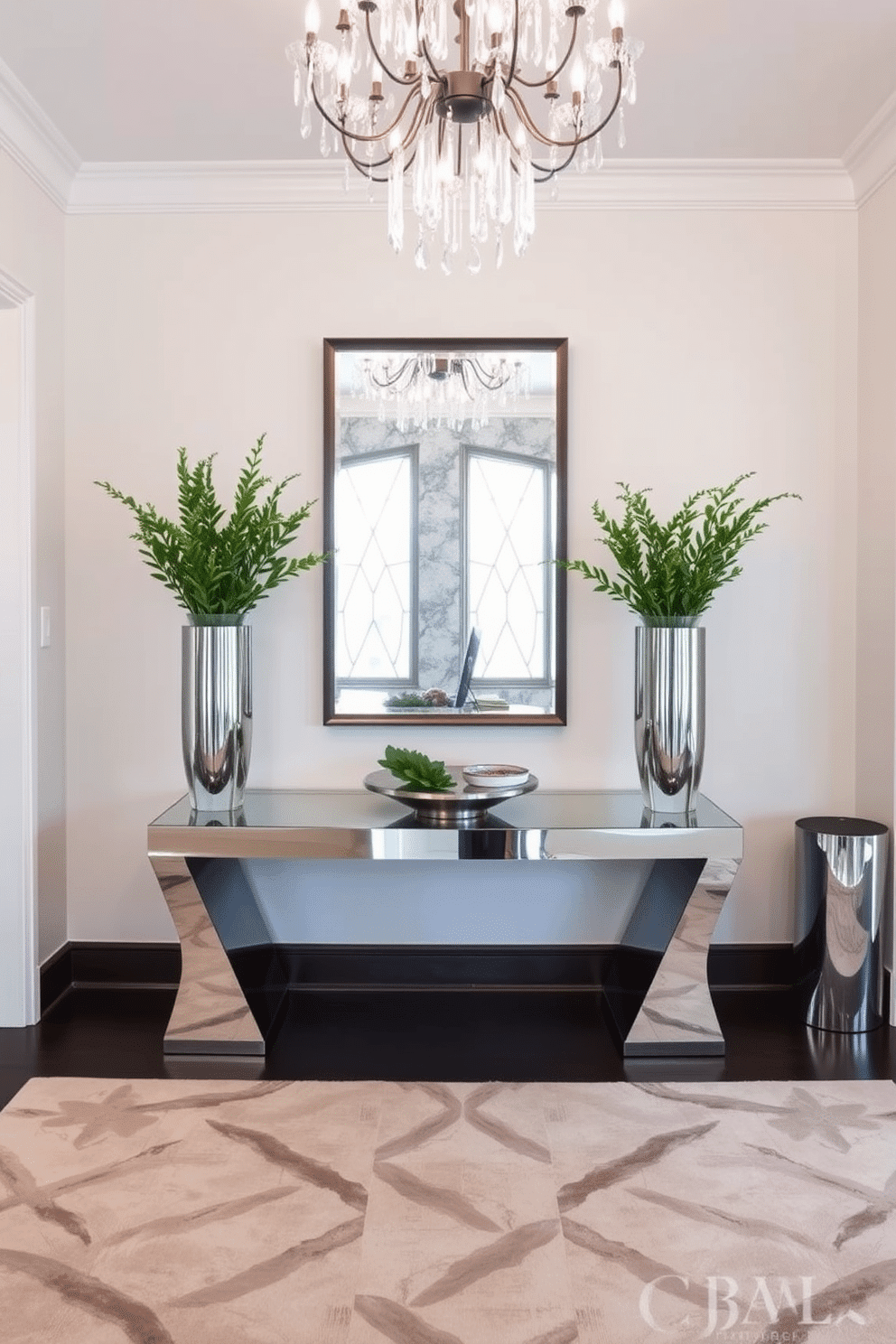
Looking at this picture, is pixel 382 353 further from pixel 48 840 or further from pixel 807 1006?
pixel 807 1006

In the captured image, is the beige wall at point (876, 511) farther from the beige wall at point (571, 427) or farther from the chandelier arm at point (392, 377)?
the chandelier arm at point (392, 377)

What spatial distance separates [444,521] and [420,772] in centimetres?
97

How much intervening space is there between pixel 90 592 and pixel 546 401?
178 centimetres

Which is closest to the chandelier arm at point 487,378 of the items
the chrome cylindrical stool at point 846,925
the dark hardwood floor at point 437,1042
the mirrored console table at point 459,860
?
the mirrored console table at point 459,860

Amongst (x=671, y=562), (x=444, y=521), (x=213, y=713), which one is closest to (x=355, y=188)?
(x=444, y=521)

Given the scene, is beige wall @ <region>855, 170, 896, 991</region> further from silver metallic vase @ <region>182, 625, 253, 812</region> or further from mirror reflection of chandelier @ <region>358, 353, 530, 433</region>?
silver metallic vase @ <region>182, 625, 253, 812</region>

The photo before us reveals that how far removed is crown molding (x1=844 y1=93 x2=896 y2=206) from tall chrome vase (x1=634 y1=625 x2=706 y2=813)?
5.39ft

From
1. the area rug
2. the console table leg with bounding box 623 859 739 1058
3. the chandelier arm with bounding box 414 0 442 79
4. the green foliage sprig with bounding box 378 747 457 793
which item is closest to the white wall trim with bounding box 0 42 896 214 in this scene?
the chandelier arm with bounding box 414 0 442 79

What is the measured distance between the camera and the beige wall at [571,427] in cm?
371

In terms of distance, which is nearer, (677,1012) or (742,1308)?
(742,1308)

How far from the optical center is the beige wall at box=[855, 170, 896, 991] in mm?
3439

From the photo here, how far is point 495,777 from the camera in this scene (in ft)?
10.7

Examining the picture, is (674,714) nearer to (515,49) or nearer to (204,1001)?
(204,1001)

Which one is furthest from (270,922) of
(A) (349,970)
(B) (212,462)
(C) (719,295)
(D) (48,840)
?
(C) (719,295)
